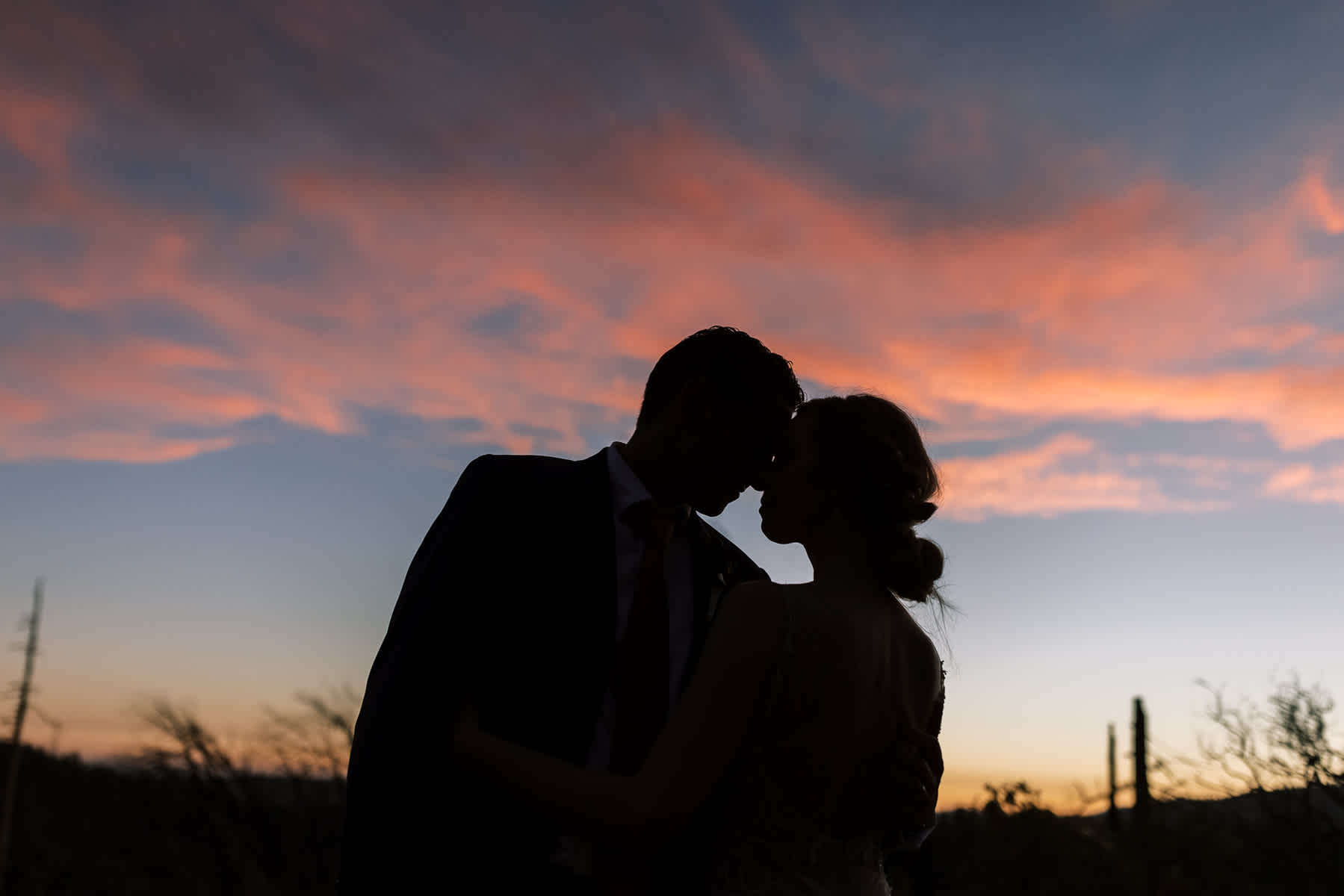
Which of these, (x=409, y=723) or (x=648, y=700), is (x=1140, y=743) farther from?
(x=409, y=723)

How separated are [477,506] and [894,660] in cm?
118

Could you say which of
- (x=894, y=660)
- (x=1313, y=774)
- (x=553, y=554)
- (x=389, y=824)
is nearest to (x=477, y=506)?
(x=553, y=554)

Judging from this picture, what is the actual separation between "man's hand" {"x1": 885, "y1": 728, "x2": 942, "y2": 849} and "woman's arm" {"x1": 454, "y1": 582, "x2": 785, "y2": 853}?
0.38m

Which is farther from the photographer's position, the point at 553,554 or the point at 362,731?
the point at 553,554

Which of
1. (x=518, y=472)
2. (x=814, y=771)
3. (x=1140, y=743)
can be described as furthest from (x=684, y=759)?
(x=1140, y=743)

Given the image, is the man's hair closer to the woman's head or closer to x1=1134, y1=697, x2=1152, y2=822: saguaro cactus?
the woman's head

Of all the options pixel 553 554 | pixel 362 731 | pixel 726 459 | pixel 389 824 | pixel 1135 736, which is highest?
pixel 1135 736

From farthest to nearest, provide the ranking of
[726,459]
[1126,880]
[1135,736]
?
[1135,736]
[1126,880]
[726,459]

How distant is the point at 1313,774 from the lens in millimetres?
16328

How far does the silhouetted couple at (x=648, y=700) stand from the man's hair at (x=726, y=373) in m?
0.48

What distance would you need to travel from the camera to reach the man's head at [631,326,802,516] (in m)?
3.57

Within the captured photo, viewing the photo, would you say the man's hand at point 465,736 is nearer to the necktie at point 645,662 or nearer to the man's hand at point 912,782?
the necktie at point 645,662

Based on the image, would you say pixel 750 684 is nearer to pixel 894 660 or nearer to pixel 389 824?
pixel 894 660

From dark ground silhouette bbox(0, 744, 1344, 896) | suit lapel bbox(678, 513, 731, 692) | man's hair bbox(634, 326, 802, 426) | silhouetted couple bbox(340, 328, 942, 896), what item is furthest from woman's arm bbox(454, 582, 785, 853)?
dark ground silhouette bbox(0, 744, 1344, 896)
